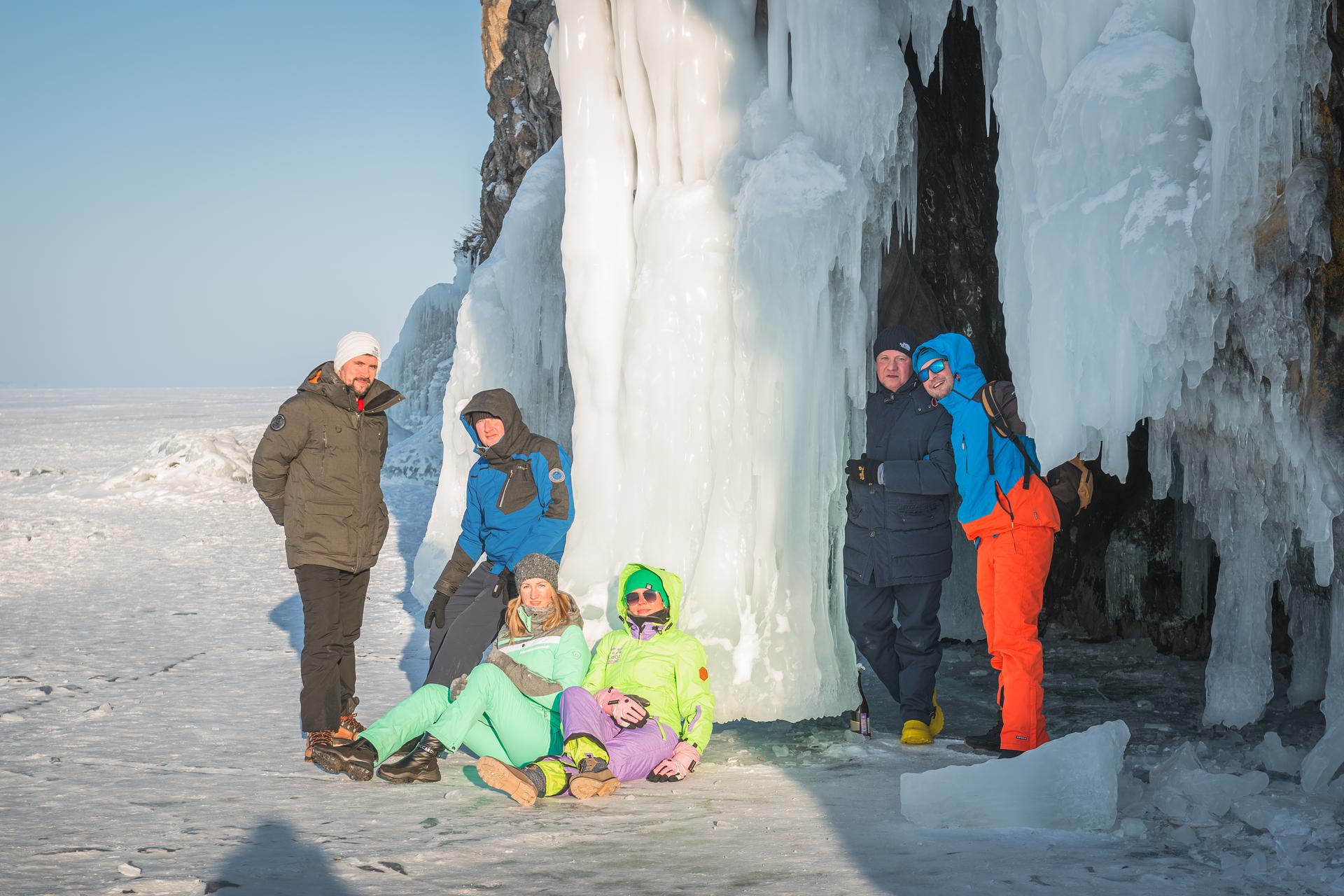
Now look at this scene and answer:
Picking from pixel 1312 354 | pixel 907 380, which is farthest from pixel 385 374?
pixel 1312 354

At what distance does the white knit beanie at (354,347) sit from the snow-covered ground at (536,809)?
1.60m

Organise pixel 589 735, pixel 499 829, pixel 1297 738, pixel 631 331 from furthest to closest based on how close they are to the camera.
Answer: pixel 631 331 → pixel 1297 738 → pixel 589 735 → pixel 499 829

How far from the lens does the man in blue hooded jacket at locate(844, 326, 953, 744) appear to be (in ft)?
15.1

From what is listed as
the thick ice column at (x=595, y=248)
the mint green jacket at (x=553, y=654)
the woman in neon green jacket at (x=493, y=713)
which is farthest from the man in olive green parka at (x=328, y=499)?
the thick ice column at (x=595, y=248)

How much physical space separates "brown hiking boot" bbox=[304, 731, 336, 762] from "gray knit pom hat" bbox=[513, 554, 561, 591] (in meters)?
0.96

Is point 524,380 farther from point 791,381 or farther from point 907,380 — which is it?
point 907,380

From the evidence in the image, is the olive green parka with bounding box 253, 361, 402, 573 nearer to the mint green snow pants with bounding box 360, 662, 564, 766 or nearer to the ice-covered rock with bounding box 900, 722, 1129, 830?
the mint green snow pants with bounding box 360, 662, 564, 766

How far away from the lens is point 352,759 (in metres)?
3.98

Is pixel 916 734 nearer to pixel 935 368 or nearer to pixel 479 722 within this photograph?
pixel 935 368

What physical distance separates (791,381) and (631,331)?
936 millimetres

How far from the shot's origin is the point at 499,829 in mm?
3482

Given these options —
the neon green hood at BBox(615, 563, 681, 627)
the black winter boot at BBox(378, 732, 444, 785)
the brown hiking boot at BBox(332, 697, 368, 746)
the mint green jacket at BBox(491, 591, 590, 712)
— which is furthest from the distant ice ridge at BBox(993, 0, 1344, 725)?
the brown hiking boot at BBox(332, 697, 368, 746)

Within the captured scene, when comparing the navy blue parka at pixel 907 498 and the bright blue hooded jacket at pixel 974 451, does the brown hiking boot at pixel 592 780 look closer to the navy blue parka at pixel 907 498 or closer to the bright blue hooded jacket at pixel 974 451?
the navy blue parka at pixel 907 498

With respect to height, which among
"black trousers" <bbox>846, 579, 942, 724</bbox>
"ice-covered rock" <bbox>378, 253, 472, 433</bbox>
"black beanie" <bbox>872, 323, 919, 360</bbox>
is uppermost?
"ice-covered rock" <bbox>378, 253, 472, 433</bbox>
